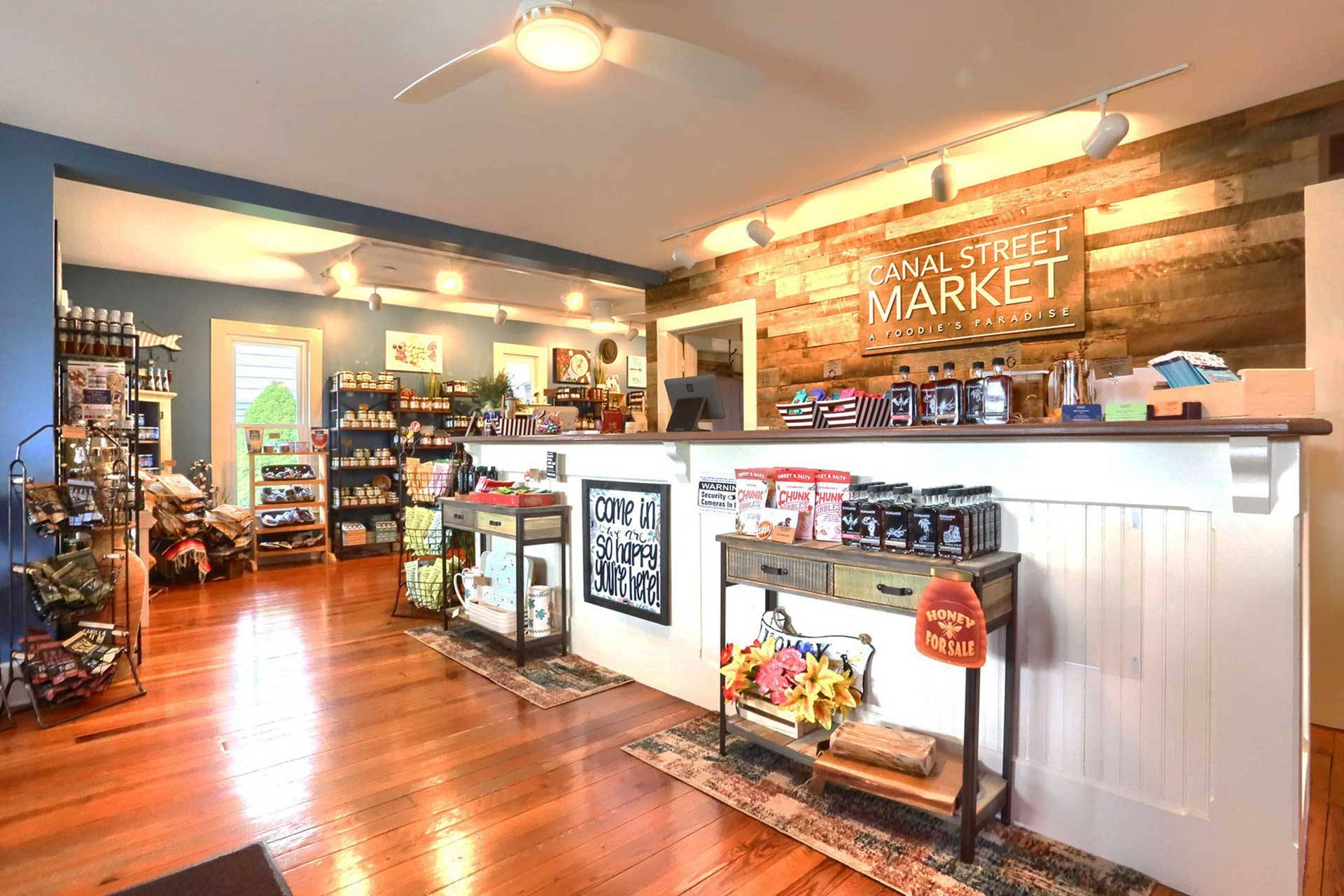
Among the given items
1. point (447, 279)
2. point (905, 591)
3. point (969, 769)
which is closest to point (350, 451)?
point (447, 279)

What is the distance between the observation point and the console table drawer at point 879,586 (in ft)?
6.81

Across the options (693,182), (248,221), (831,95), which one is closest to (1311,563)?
(831,95)

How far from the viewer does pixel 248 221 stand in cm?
488

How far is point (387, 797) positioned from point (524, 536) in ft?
5.10

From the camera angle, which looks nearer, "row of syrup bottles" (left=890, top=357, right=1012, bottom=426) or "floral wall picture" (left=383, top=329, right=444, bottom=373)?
"row of syrup bottles" (left=890, top=357, right=1012, bottom=426)

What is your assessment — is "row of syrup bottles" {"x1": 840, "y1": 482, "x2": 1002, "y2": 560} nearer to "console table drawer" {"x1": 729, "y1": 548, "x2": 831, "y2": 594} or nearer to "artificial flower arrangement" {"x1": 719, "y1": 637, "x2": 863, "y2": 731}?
"console table drawer" {"x1": 729, "y1": 548, "x2": 831, "y2": 594}

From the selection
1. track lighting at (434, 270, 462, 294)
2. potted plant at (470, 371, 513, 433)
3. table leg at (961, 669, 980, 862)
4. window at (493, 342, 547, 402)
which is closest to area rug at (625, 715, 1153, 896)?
table leg at (961, 669, 980, 862)

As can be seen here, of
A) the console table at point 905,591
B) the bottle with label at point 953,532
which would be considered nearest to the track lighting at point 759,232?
the console table at point 905,591

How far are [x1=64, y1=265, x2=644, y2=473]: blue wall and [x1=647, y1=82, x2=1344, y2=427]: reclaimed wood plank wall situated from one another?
551cm

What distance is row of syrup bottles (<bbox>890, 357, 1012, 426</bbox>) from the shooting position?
2.38 meters

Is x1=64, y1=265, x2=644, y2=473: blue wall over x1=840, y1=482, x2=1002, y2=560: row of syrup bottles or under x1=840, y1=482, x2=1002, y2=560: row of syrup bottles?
over

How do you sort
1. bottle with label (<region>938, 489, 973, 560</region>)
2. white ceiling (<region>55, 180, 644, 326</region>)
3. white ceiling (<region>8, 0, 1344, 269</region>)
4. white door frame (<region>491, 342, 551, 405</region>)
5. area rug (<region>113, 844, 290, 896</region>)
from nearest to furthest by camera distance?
area rug (<region>113, 844, 290, 896</region>) → bottle with label (<region>938, 489, 973, 560</region>) → white ceiling (<region>8, 0, 1344, 269</region>) → white ceiling (<region>55, 180, 644, 326</region>) → white door frame (<region>491, 342, 551, 405</region>)

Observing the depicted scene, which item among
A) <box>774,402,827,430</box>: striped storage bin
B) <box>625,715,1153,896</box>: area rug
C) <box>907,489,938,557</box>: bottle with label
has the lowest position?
<box>625,715,1153,896</box>: area rug

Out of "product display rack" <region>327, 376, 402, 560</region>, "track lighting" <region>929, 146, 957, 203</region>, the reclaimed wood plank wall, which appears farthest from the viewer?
"product display rack" <region>327, 376, 402, 560</region>
